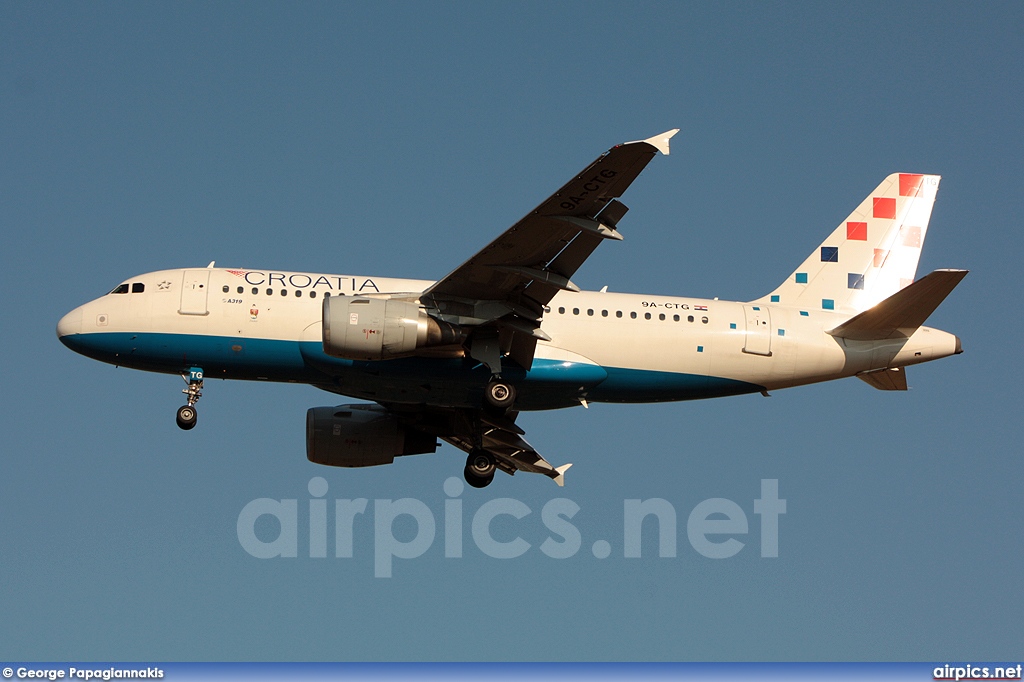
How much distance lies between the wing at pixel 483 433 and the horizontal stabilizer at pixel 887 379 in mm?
9027

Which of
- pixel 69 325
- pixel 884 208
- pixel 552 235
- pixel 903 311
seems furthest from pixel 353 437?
pixel 884 208

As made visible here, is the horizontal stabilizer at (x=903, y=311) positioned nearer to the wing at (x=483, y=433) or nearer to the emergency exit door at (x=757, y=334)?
the emergency exit door at (x=757, y=334)

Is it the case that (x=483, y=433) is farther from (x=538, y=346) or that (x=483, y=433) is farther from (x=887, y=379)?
(x=887, y=379)

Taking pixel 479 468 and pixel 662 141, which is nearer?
pixel 662 141

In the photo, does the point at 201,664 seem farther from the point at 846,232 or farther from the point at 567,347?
the point at 846,232

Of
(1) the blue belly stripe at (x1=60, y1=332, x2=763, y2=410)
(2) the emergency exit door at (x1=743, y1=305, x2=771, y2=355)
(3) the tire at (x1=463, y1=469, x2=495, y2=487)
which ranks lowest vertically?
(3) the tire at (x1=463, y1=469, x2=495, y2=487)

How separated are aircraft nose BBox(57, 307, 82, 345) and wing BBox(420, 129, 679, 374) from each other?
30.3ft

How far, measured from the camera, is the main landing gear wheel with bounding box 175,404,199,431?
36625mm

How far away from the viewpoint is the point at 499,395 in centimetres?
3597

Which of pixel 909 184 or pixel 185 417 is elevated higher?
pixel 909 184

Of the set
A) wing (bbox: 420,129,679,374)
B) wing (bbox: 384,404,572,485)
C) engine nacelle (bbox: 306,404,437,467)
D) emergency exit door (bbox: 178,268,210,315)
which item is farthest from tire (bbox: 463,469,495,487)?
emergency exit door (bbox: 178,268,210,315)

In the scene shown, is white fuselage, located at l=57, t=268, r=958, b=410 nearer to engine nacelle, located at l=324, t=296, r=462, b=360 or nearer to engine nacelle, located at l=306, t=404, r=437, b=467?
engine nacelle, located at l=324, t=296, r=462, b=360

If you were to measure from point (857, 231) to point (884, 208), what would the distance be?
132 centimetres

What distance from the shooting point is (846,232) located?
4181 cm
